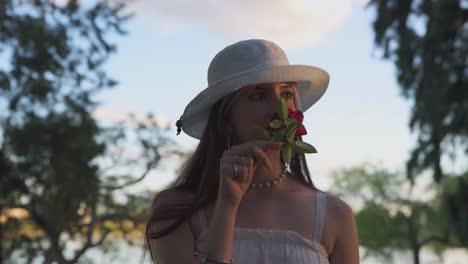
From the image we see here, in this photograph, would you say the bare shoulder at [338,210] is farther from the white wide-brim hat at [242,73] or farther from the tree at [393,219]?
the tree at [393,219]

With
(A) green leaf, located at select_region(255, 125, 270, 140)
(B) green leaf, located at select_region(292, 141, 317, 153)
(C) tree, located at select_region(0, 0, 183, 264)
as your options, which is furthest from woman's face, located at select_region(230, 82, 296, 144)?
(C) tree, located at select_region(0, 0, 183, 264)

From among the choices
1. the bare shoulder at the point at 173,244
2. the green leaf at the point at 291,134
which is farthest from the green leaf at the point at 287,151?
the bare shoulder at the point at 173,244

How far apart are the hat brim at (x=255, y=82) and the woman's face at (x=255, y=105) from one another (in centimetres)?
3

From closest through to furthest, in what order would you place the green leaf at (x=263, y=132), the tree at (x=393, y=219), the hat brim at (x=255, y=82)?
the green leaf at (x=263, y=132) → the hat brim at (x=255, y=82) → the tree at (x=393, y=219)

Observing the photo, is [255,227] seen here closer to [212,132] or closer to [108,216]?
[212,132]

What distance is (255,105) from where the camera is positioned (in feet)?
6.55

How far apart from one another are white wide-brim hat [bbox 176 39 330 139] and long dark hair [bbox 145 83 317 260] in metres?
0.05

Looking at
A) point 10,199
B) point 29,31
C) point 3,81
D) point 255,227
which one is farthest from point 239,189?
point 10,199

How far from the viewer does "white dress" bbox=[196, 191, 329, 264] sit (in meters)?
1.98

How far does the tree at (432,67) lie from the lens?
15320 mm

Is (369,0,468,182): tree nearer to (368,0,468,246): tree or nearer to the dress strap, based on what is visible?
(368,0,468,246): tree

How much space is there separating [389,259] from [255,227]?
35.8 m

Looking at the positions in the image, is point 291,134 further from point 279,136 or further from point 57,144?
point 57,144

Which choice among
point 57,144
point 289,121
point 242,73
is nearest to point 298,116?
point 289,121
